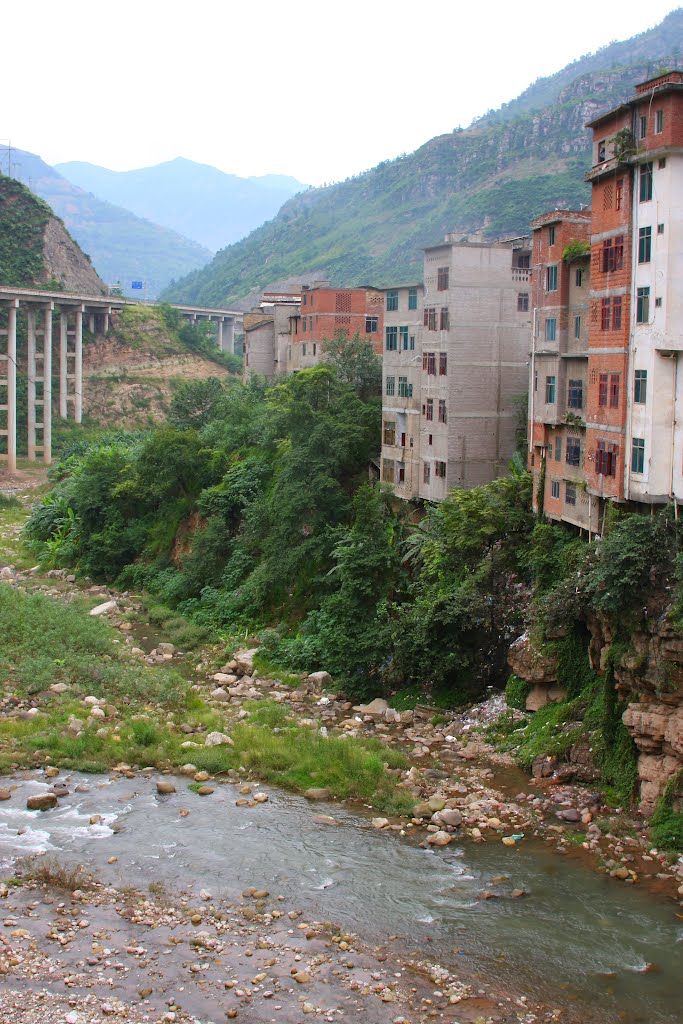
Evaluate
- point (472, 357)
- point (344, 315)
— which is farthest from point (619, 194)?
point (344, 315)

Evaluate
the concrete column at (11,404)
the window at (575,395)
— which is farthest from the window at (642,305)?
the concrete column at (11,404)

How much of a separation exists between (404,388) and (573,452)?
8652mm

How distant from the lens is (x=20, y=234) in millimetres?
70250

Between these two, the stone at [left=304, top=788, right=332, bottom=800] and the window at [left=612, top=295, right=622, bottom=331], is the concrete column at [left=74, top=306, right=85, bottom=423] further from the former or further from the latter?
the stone at [left=304, top=788, right=332, bottom=800]

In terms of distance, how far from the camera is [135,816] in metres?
18.2

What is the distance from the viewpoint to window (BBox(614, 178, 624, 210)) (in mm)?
20672

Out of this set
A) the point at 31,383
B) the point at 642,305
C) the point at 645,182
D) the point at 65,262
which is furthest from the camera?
the point at 65,262

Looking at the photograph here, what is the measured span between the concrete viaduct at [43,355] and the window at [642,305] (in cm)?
4030

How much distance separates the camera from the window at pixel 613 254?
818 inches

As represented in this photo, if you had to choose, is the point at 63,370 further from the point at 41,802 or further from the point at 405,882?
the point at 405,882

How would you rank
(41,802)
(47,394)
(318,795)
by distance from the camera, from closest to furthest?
(41,802) → (318,795) → (47,394)

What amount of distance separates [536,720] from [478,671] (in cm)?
262

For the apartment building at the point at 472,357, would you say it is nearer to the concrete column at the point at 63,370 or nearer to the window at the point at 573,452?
the window at the point at 573,452

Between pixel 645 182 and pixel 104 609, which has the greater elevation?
pixel 645 182
